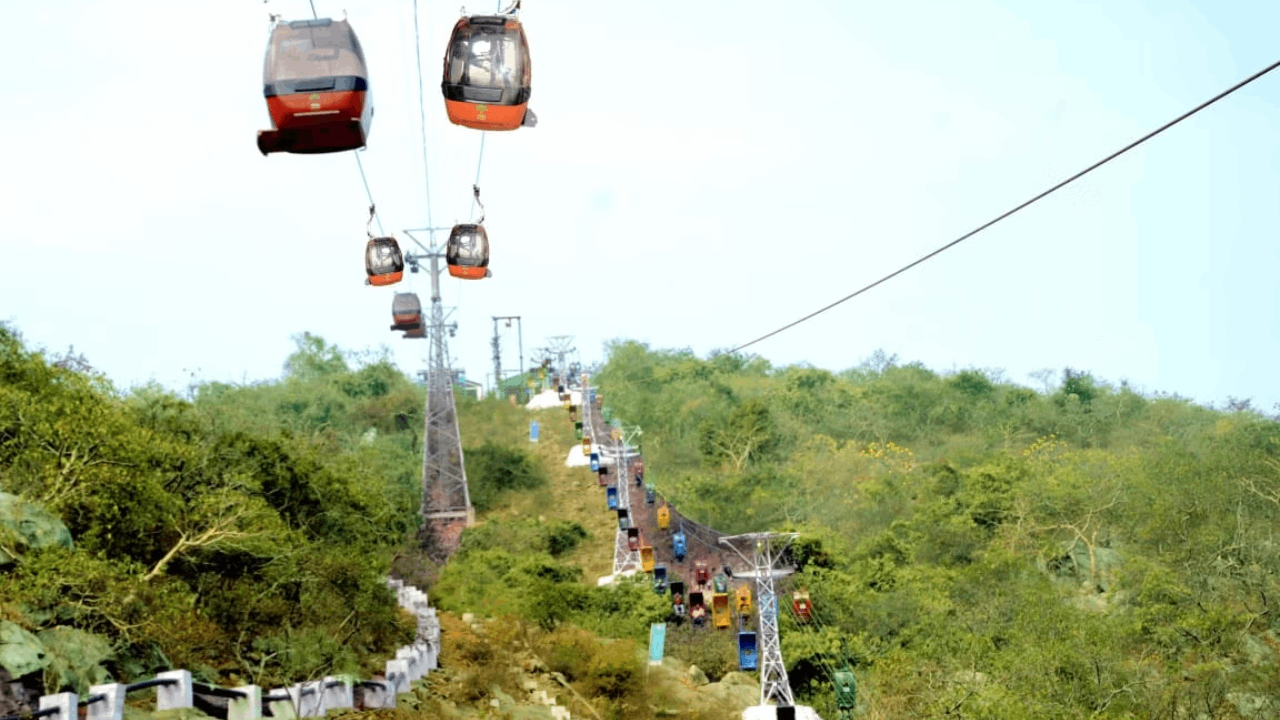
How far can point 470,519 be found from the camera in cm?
5572

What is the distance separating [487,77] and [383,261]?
13.3 metres

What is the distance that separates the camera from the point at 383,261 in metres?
32.2

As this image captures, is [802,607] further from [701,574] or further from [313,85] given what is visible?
[313,85]

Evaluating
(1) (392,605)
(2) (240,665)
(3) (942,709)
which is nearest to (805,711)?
(3) (942,709)

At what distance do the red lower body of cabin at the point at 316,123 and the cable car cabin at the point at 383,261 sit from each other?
453 inches

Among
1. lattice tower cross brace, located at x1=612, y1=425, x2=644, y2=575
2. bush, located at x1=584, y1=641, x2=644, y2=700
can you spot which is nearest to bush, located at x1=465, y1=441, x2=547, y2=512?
lattice tower cross brace, located at x1=612, y1=425, x2=644, y2=575

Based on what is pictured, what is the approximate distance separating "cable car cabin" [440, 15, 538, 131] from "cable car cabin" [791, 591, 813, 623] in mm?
23476

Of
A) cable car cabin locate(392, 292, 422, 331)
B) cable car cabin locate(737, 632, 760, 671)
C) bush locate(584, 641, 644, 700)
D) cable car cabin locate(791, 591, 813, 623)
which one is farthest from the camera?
cable car cabin locate(392, 292, 422, 331)

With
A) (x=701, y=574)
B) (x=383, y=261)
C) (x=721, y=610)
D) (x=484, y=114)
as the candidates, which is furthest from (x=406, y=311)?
(x=484, y=114)

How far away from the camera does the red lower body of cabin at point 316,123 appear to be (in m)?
19.3

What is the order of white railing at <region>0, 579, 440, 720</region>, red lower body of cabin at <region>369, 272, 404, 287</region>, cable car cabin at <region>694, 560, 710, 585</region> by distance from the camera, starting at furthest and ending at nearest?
cable car cabin at <region>694, 560, 710, 585</region> → red lower body of cabin at <region>369, 272, 404, 287</region> → white railing at <region>0, 579, 440, 720</region>

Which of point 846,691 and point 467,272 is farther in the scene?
point 846,691

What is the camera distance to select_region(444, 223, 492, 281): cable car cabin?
30.0m

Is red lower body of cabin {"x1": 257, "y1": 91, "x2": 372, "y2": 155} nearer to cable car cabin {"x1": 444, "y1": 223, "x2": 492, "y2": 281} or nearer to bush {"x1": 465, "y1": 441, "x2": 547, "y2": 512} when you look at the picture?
cable car cabin {"x1": 444, "y1": 223, "x2": 492, "y2": 281}
